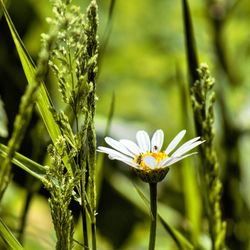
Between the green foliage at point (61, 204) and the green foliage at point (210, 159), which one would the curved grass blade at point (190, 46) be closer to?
the green foliage at point (210, 159)

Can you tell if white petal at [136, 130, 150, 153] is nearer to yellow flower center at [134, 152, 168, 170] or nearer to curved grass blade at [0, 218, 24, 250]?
yellow flower center at [134, 152, 168, 170]

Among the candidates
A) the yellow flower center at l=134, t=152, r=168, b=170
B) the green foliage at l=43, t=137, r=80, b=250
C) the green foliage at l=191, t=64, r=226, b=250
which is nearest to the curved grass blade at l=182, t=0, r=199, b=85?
the green foliage at l=191, t=64, r=226, b=250

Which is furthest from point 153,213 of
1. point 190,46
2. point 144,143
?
point 190,46

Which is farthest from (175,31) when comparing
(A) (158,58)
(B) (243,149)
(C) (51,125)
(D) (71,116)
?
(C) (51,125)

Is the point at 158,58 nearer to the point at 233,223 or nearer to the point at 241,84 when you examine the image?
the point at 241,84

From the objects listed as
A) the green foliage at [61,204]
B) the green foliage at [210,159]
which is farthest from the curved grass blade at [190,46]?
the green foliage at [61,204]

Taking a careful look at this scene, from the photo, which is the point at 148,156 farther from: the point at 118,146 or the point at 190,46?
the point at 190,46
